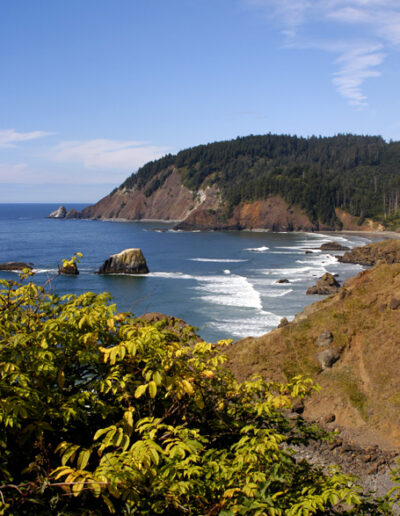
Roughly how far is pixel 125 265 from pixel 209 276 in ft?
42.1

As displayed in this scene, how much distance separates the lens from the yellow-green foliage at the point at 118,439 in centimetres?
438

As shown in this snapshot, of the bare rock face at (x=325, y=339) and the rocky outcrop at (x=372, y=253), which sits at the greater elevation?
the rocky outcrop at (x=372, y=253)

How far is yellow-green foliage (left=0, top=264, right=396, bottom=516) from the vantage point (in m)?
4.38

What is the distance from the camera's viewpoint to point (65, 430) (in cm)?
539

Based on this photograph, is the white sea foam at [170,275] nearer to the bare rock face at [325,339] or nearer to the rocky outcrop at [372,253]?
the rocky outcrop at [372,253]

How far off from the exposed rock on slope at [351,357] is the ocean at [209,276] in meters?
6.66

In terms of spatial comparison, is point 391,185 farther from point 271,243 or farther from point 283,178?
point 271,243

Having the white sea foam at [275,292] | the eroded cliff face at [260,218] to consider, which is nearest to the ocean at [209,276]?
the white sea foam at [275,292]

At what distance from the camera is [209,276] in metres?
63.7

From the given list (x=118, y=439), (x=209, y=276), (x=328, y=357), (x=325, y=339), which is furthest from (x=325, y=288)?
(x=118, y=439)

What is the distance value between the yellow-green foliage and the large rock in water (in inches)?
2379

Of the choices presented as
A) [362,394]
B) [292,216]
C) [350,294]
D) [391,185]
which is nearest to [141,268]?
[350,294]

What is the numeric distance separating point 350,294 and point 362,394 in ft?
20.9

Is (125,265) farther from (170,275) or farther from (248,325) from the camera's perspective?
(248,325)
